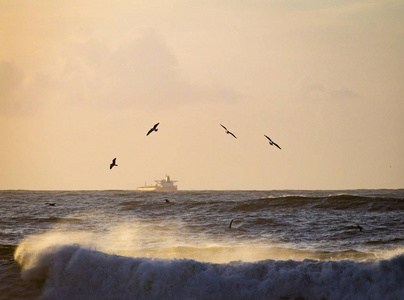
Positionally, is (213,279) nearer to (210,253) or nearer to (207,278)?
(207,278)

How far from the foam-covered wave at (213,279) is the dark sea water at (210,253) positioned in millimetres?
35

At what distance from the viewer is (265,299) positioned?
21047 mm

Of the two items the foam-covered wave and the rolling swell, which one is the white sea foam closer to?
the foam-covered wave

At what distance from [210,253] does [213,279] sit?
5.83 meters

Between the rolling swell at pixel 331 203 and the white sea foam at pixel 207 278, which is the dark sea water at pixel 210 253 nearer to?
the white sea foam at pixel 207 278

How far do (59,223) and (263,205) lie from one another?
1604cm

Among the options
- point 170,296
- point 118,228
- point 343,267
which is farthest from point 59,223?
point 343,267

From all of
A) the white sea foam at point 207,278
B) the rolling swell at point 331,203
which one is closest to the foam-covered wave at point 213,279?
the white sea foam at point 207,278

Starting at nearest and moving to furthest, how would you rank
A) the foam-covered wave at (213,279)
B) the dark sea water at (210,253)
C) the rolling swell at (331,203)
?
the foam-covered wave at (213,279) < the dark sea water at (210,253) < the rolling swell at (331,203)

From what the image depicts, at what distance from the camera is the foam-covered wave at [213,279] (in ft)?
69.3

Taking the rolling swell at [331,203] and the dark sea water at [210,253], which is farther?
the rolling swell at [331,203]

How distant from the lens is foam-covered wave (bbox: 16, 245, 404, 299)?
2111cm

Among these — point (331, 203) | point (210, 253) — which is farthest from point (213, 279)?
point (331, 203)

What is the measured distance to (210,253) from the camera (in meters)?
27.8
